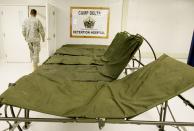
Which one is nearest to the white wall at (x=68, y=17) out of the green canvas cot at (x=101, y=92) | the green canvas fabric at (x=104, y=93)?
the green canvas cot at (x=101, y=92)

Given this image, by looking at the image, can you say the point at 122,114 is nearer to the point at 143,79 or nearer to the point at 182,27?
the point at 143,79

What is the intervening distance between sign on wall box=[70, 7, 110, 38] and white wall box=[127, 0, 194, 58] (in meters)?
0.72

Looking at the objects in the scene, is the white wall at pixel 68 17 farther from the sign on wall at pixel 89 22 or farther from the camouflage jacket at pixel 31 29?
the camouflage jacket at pixel 31 29

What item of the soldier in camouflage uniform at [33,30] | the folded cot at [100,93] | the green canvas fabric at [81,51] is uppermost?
the soldier in camouflage uniform at [33,30]

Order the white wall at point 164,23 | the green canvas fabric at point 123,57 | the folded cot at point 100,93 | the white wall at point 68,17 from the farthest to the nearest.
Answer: the white wall at point 164,23, the white wall at point 68,17, the green canvas fabric at point 123,57, the folded cot at point 100,93

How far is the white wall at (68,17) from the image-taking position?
5629 millimetres

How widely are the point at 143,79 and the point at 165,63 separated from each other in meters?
0.26

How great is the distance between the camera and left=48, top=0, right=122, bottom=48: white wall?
A: 5629 millimetres

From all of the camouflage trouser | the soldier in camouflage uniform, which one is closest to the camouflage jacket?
the soldier in camouflage uniform

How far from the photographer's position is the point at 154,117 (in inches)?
103

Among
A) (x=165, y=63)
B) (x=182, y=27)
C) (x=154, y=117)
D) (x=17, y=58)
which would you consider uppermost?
(x=182, y=27)

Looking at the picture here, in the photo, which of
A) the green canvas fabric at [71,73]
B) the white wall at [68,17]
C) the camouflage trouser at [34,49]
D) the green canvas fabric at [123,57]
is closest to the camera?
the green canvas fabric at [71,73]

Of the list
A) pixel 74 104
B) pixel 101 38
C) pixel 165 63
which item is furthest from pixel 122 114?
pixel 101 38

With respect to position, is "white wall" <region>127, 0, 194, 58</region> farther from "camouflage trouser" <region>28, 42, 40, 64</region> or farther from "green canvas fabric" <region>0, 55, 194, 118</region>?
"green canvas fabric" <region>0, 55, 194, 118</region>
